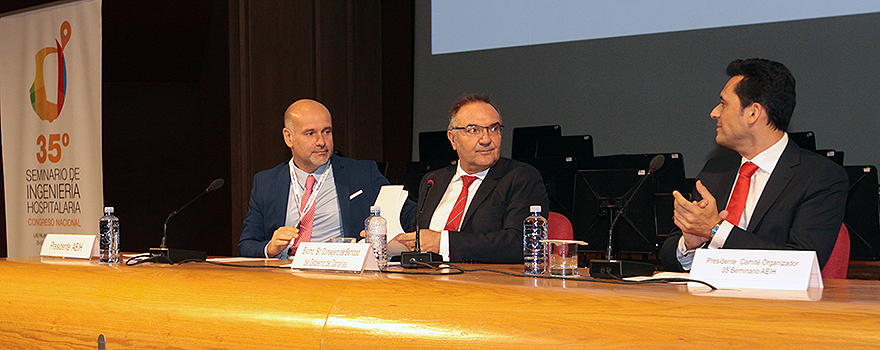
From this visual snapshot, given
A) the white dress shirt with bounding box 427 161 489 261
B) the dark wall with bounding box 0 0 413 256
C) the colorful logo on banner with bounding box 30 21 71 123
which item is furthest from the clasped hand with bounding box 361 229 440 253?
the dark wall with bounding box 0 0 413 256

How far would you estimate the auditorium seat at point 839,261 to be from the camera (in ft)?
5.96

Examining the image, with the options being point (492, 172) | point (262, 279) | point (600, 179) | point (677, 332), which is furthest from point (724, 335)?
point (600, 179)

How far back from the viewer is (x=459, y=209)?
246 cm

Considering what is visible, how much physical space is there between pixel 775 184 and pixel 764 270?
76 cm

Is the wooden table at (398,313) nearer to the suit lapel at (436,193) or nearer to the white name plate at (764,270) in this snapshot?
the white name plate at (764,270)

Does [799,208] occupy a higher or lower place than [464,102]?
lower

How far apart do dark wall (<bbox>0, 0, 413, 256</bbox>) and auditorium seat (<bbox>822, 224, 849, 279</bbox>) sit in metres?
4.23

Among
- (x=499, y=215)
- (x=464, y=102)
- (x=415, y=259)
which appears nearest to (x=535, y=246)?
(x=415, y=259)

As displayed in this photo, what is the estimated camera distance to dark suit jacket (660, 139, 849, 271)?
1.78 m

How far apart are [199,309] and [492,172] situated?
133 centimetres

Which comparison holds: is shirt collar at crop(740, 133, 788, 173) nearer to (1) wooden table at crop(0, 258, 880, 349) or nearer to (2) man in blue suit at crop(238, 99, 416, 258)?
(1) wooden table at crop(0, 258, 880, 349)

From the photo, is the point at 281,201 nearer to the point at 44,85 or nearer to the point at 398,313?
the point at 398,313

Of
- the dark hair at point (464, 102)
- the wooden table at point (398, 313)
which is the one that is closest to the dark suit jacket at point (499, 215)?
the dark hair at point (464, 102)

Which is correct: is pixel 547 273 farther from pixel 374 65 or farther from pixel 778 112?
pixel 374 65
